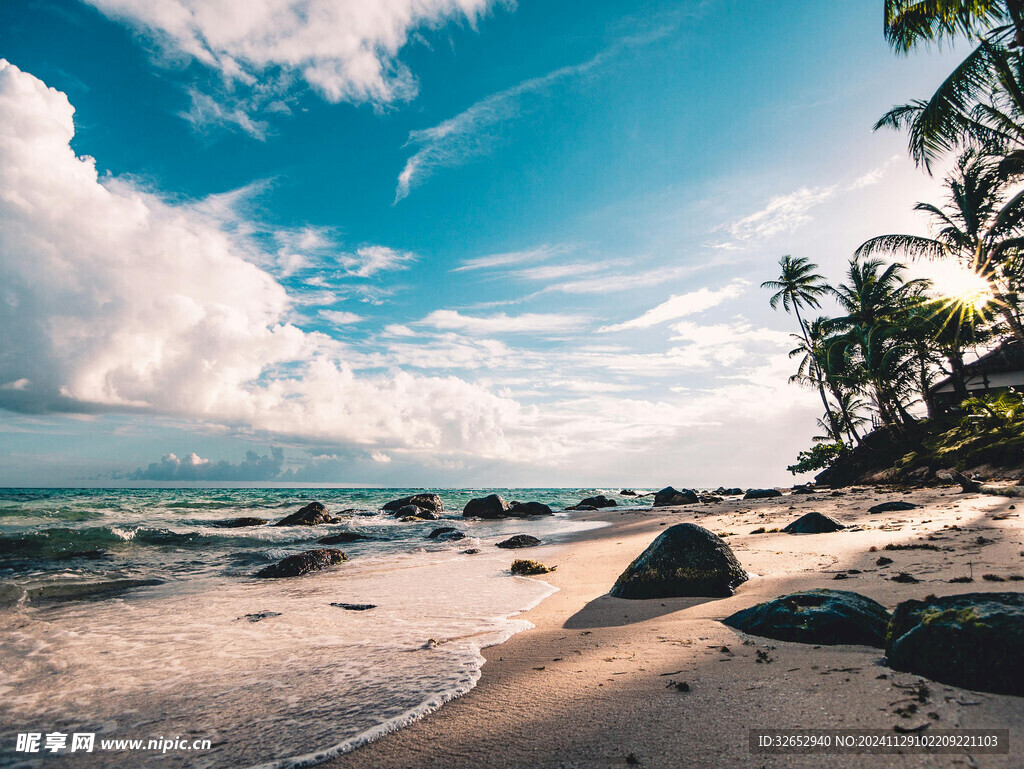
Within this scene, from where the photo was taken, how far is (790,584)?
5605 mm

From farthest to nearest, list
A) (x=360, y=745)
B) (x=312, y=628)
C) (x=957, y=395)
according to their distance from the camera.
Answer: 1. (x=957, y=395)
2. (x=312, y=628)
3. (x=360, y=745)

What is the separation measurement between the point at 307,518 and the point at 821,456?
37139 millimetres

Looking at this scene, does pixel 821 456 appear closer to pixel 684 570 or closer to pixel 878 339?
pixel 878 339

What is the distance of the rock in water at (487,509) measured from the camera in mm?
27438

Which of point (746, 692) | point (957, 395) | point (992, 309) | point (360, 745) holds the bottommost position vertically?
point (360, 745)

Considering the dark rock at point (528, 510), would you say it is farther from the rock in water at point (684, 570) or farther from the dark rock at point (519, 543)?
the rock in water at point (684, 570)

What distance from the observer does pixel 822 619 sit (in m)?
3.48

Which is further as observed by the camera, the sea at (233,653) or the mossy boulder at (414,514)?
the mossy boulder at (414,514)

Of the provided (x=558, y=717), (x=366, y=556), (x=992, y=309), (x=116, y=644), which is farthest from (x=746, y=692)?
(x=992, y=309)

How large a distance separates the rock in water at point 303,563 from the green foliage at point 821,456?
3634cm

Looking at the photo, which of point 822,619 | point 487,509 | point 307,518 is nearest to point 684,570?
point 822,619

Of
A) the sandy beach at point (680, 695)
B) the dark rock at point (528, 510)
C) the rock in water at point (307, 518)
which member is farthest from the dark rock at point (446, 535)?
the dark rock at point (528, 510)

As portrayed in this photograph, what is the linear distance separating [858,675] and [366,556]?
11365 mm

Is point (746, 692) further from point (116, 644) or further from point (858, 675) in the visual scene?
point (116, 644)
